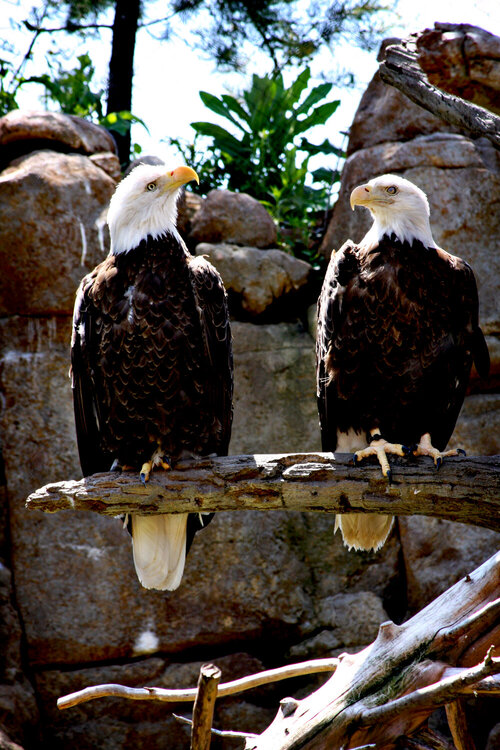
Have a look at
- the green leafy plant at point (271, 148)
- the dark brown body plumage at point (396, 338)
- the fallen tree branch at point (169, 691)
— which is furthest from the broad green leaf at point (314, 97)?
the fallen tree branch at point (169, 691)

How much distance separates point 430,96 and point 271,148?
3446 millimetres

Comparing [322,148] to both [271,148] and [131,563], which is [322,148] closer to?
[271,148]

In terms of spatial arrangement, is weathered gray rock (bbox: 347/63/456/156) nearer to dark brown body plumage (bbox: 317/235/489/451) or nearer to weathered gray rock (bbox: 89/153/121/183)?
weathered gray rock (bbox: 89/153/121/183)

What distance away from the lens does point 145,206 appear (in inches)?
144

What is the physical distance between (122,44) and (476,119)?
450 cm

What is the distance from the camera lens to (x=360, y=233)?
5.54 meters

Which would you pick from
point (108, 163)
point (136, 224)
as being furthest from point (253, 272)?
point (136, 224)

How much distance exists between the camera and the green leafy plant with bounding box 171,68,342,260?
643cm

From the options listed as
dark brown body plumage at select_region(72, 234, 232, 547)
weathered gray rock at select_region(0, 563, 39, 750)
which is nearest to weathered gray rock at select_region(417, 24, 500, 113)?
dark brown body plumage at select_region(72, 234, 232, 547)

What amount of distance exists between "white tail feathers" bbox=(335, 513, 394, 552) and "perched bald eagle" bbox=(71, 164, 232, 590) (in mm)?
659

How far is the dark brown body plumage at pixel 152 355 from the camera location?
3.40m

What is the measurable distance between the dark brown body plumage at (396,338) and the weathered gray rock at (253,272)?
183 centimetres

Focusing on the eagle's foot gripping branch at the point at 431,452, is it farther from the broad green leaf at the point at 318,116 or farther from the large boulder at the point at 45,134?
the broad green leaf at the point at 318,116

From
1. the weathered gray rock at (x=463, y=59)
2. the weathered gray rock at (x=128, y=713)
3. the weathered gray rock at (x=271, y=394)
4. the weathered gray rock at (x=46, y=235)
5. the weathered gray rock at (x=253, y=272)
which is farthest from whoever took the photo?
the weathered gray rock at (x=253, y=272)
